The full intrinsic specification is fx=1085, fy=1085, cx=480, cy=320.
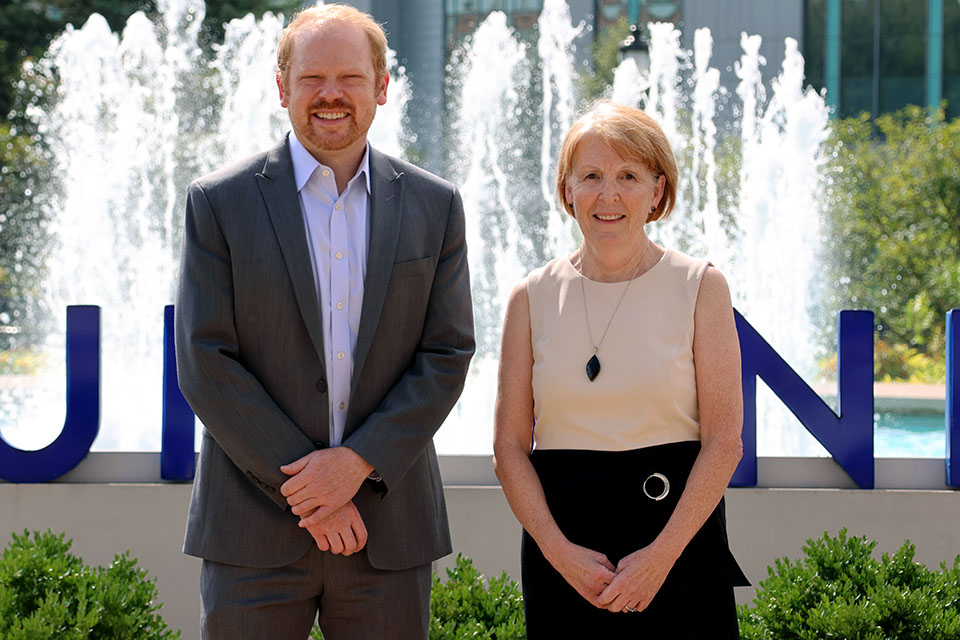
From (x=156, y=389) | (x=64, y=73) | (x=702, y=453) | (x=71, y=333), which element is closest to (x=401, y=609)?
(x=702, y=453)

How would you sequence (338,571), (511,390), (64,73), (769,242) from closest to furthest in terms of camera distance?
1. (338,571)
2. (511,390)
3. (769,242)
4. (64,73)

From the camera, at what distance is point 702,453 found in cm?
234

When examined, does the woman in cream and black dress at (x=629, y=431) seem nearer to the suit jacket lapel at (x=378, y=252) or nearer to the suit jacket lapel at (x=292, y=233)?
the suit jacket lapel at (x=378, y=252)

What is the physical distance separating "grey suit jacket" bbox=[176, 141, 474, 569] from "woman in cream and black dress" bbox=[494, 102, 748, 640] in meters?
0.25

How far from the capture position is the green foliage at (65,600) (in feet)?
9.74

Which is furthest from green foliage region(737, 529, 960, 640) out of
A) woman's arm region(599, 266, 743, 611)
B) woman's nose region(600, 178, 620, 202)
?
woman's nose region(600, 178, 620, 202)

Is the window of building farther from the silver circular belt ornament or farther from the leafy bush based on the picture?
the silver circular belt ornament

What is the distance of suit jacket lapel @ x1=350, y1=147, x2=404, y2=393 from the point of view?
7.50ft

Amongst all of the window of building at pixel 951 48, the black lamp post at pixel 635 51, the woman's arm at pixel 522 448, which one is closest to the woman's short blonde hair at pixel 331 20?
the woman's arm at pixel 522 448

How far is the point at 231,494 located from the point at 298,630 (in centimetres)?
32

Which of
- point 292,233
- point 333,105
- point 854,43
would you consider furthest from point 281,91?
point 854,43

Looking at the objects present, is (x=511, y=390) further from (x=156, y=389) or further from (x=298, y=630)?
(x=156, y=389)

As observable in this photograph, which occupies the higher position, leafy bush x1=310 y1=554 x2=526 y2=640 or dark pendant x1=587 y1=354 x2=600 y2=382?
dark pendant x1=587 y1=354 x2=600 y2=382

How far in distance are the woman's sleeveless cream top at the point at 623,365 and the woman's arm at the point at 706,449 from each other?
32 millimetres
